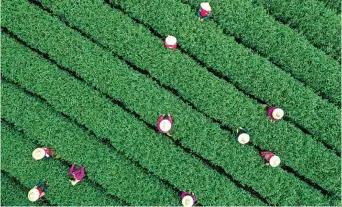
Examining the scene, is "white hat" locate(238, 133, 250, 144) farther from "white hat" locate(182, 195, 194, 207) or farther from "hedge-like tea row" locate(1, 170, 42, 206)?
"hedge-like tea row" locate(1, 170, 42, 206)

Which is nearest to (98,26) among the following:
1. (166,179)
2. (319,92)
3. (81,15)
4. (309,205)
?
(81,15)

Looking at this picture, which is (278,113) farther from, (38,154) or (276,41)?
(38,154)

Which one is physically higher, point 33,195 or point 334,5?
point 334,5

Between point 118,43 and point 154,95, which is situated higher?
point 118,43

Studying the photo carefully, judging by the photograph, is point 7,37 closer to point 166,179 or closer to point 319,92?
point 166,179

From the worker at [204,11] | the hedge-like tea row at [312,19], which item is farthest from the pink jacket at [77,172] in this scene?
the hedge-like tea row at [312,19]

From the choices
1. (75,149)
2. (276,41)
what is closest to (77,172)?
(75,149)
